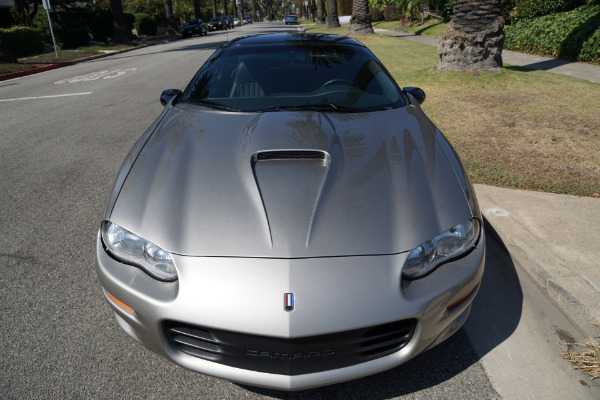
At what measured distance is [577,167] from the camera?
438 cm

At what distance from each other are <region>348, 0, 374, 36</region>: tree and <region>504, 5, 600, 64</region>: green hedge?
7.41 meters

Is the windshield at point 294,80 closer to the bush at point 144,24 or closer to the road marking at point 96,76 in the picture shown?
the road marking at point 96,76

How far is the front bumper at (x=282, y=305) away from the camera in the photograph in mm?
1594

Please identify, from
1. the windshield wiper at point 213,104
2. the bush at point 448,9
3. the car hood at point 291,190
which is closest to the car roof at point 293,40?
the windshield wiper at point 213,104

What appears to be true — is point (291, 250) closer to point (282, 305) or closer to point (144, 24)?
point (282, 305)

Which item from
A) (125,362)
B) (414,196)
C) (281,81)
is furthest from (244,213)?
(281,81)

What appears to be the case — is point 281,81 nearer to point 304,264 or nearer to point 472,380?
point 304,264

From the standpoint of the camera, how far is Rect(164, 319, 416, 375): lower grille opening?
1630mm

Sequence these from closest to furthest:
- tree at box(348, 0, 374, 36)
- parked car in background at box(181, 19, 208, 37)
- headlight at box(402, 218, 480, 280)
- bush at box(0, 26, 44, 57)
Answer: headlight at box(402, 218, 480, 280)
bush at box(0, 26, 44, 57)
tree at box(348, 0, 374, 36)
parked car in background at box(181, 19, 208, 37)

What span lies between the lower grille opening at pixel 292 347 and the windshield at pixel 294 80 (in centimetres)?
157

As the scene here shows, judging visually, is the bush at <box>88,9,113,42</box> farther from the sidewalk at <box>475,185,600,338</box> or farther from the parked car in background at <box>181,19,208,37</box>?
the sidewalk at <box>475,185,600,338</box>

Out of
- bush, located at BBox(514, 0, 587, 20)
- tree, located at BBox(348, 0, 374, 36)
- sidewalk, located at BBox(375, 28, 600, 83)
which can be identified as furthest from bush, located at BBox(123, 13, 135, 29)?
sidewalk, located at BBox(375, 28, 600, 83)

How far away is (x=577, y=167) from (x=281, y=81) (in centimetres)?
325

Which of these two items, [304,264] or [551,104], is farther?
[551,104]
